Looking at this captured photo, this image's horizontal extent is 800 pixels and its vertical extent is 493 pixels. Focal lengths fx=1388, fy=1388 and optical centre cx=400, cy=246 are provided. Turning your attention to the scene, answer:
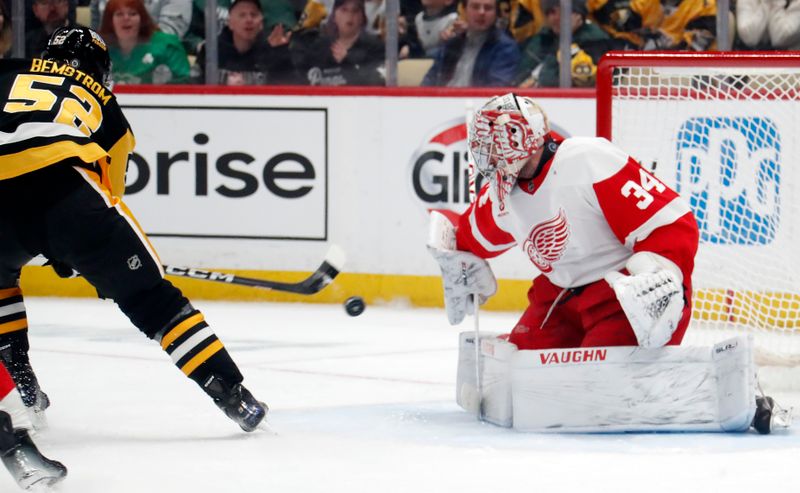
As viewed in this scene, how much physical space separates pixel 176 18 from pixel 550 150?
11.1 ft

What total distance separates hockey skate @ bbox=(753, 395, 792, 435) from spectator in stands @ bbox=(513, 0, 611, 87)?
2879 millimetres

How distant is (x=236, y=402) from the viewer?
2.92 m

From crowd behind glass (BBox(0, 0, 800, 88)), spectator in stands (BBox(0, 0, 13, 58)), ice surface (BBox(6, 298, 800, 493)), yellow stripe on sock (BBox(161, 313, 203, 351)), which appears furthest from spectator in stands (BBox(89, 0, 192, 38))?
yellow stripe on sock (BBox(161, 313, 203, 351))

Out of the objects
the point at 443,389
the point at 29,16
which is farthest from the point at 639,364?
the point at 29,16

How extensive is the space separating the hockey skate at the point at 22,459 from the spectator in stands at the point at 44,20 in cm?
410

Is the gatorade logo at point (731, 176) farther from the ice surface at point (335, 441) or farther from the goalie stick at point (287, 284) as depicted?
the goalie stick at point (287, 284)

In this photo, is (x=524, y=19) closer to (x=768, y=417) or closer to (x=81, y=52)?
(x=81, y=52)

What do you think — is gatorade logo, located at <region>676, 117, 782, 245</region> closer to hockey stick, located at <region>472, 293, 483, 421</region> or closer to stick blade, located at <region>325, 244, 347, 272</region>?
stick blade, located at <region>325, 244, 347, 272</region>

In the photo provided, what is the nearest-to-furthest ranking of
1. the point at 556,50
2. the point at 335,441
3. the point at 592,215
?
the point at 335,441
the point at 592,215
the point at 556,50

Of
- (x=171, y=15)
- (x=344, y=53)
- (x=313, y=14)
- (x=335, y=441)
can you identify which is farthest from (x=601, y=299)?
(x=171, y=15)

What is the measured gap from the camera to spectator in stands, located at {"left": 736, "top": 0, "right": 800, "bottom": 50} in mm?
5398

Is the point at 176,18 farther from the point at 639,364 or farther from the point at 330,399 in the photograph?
the point at 639,364

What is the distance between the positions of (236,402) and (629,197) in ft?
3.07

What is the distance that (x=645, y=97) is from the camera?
163 inches
